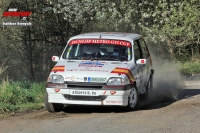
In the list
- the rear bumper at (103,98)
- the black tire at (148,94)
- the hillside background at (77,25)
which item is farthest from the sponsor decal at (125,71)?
the hillside background at (77,25)

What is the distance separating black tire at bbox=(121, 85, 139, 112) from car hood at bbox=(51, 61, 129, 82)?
511 millimetres

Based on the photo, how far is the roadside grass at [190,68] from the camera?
65.9 feet

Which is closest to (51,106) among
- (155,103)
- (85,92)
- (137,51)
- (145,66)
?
(85,92)

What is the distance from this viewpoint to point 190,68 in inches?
818

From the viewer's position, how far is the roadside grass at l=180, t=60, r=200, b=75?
20098 millimetres

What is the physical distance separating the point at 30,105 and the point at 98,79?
214 centimetres

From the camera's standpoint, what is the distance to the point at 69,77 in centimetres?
987

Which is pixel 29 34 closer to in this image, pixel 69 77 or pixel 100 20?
pixel 100 20

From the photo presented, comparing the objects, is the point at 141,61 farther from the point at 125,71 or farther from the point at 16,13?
the point at 16,13

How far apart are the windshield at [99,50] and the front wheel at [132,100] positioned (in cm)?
85

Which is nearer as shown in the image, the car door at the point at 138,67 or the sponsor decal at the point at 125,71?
the sponsor decal at the point at 125,71

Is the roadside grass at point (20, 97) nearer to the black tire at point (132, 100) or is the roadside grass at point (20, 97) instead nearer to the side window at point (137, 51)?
the black tire at point (132, 100)

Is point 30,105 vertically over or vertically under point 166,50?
over

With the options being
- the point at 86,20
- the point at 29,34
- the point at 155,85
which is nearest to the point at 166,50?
the point at 86,20
